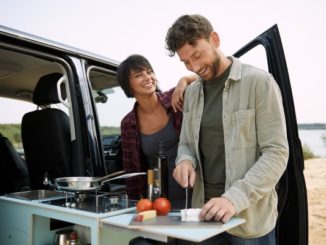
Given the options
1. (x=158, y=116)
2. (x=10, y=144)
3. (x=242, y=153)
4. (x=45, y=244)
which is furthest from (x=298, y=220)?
(x=10, y=144)

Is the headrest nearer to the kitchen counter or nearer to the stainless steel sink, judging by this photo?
the stainless steel sink

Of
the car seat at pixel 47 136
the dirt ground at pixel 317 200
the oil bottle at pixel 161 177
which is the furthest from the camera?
the dirt ground at pixel 317 200

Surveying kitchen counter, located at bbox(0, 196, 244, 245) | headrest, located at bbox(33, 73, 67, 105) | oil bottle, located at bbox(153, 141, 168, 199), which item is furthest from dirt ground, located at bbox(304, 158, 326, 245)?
kitchen counter, located at bbox(0, 196, 244, 245)

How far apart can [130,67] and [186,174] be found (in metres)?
0.85

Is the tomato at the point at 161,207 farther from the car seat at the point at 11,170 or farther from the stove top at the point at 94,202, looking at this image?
the car seat at the point at 11,170

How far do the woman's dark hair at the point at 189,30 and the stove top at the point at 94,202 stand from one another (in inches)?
29.3

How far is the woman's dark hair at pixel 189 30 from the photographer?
1.46 m

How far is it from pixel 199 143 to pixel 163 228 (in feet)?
1.67

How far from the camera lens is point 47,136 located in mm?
2355

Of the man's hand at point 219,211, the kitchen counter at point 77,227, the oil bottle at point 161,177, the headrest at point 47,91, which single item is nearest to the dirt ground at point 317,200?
the oil bottle at point 161,177

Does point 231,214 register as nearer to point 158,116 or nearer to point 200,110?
point 200,110

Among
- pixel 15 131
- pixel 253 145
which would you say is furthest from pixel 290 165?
pixel 15 131

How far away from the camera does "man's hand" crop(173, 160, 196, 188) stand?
144 centimetres

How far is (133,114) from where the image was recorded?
2113mm
